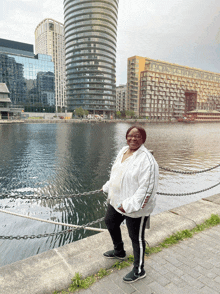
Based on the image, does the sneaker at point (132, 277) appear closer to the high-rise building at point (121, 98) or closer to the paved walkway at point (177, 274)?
the paved walkway at point (177, 274)

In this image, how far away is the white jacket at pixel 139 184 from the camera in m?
2.36

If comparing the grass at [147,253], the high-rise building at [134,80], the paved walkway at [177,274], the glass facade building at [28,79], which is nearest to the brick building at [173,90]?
the high-rise building at [134,80]

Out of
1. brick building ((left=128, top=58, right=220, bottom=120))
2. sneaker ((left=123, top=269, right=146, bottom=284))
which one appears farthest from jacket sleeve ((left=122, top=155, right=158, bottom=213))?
brick building ((left=128, top=58, right=220, bottom=120))

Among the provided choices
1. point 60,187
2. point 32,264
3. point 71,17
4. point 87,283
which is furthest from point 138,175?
point 71,17

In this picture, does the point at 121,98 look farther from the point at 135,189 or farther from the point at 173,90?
the point at 135,189

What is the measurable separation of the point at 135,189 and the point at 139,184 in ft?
0.37

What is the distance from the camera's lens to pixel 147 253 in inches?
128

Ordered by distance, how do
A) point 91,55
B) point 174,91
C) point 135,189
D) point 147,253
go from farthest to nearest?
point 174,91 → point 91,55 → point 147,253 → point 135,189

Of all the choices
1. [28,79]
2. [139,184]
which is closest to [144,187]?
[139,184]

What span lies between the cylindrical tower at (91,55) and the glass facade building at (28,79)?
59.2 feet

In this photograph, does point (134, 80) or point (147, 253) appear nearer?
point (147, 253)

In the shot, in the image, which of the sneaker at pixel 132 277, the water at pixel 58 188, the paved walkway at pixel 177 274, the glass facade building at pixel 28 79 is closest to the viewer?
the paved walkway at pixel 177 274

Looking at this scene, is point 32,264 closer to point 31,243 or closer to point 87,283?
point 87,283

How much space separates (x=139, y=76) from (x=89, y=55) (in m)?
37.7
